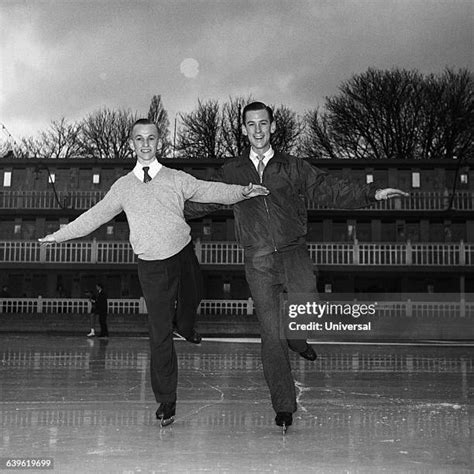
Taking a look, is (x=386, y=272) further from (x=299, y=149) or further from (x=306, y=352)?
(x=306, y=352)

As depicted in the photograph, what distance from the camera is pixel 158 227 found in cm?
500

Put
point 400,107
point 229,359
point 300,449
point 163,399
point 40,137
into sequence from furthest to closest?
point 40,137 < point 400,107 < point 229,359 < point 163,399 < point 300,449

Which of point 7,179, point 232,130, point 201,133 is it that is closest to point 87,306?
point 7,179

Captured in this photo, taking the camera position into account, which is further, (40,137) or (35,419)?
(40,137)

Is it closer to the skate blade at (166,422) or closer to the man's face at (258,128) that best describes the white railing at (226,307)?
the man's face at (258,128)

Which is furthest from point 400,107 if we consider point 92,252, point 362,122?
point 92,252

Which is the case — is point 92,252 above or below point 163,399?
above

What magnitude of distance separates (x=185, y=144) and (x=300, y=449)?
47.9 meters

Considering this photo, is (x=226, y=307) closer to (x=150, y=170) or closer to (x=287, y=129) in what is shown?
(x=287, y=129)

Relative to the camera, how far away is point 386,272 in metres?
36.9

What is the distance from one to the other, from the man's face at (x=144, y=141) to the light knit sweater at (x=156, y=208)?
0.49 feet

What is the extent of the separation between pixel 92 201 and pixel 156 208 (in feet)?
119

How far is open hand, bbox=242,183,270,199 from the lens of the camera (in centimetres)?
472

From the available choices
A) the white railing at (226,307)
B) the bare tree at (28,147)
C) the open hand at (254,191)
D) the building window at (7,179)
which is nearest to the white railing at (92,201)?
the building window at (7,179)
